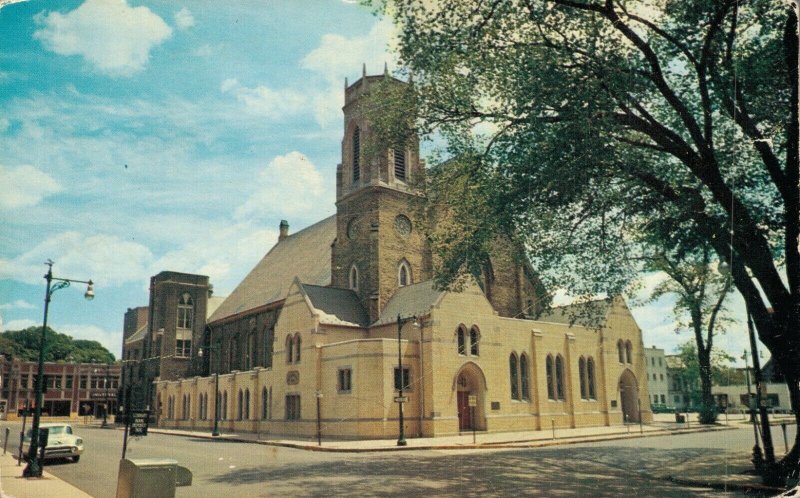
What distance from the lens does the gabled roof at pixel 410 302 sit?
3547 centimetres

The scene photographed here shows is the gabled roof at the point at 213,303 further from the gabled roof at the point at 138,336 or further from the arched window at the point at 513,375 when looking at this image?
the arched window at the point at 513,375

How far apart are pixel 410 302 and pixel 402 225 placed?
6844mm

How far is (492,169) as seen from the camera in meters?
19.7

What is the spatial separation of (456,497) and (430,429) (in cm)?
2146

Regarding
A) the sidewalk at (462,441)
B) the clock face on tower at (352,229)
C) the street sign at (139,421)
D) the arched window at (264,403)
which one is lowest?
the sidewalk at (462,441)

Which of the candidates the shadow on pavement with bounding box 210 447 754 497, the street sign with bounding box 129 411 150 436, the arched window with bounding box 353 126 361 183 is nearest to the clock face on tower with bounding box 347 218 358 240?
the arched window with bounding box 353 126 361 183

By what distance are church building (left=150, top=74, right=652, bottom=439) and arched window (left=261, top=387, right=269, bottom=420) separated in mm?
106

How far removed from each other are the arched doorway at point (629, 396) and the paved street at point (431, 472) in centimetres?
1851

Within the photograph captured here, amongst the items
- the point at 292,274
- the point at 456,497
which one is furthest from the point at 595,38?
the point at 292,274

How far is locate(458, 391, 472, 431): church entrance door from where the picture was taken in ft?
119

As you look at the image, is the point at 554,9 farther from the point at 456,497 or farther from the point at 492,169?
the point at 456,497

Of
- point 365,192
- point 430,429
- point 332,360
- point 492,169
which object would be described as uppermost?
point 365,192

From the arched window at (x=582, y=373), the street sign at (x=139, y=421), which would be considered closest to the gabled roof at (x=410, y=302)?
the arched window at (x=582, y=373)

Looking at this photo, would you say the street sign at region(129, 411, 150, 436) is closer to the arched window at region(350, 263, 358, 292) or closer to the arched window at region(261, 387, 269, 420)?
the arched window at region(261, 387, 269, 420)
